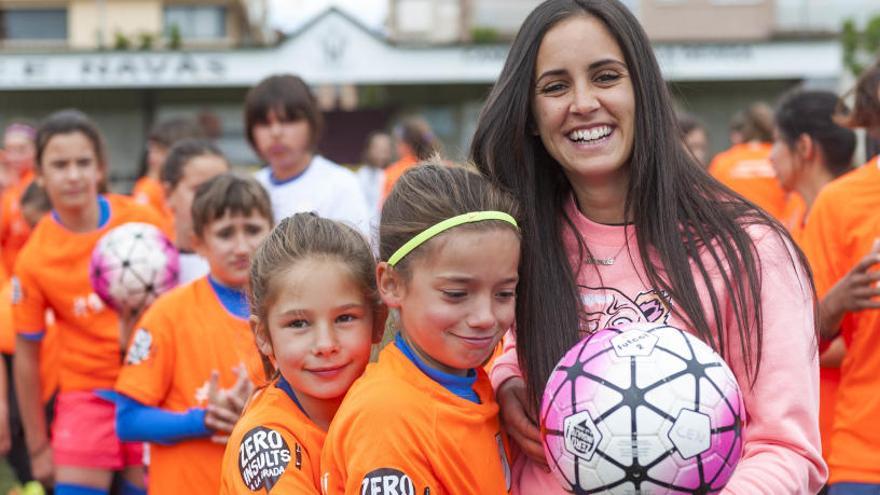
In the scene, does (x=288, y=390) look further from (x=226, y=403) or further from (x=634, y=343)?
(x=634, y=343)

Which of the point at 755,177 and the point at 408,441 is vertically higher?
the point at 755,177

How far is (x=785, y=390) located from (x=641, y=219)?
0.52 metres

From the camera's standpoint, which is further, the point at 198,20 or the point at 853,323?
the point at 198,20

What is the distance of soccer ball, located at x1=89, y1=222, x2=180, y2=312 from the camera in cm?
452

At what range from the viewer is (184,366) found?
158 inches

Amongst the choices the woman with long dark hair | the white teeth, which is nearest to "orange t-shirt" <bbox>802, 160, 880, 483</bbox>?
the woman with long dark hair

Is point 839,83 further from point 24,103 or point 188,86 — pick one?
point 24,103

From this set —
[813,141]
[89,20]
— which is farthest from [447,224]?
[89,20]

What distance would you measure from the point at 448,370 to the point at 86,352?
3.19 meters

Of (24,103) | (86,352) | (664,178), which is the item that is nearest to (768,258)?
(664,178)

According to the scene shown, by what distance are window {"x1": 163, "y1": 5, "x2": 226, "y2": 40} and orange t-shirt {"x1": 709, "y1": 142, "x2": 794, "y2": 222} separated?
31.6 meters

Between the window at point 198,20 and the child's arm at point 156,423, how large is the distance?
115 ft

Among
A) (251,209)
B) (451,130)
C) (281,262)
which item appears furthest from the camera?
(451,130)

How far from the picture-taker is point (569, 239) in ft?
8.90
